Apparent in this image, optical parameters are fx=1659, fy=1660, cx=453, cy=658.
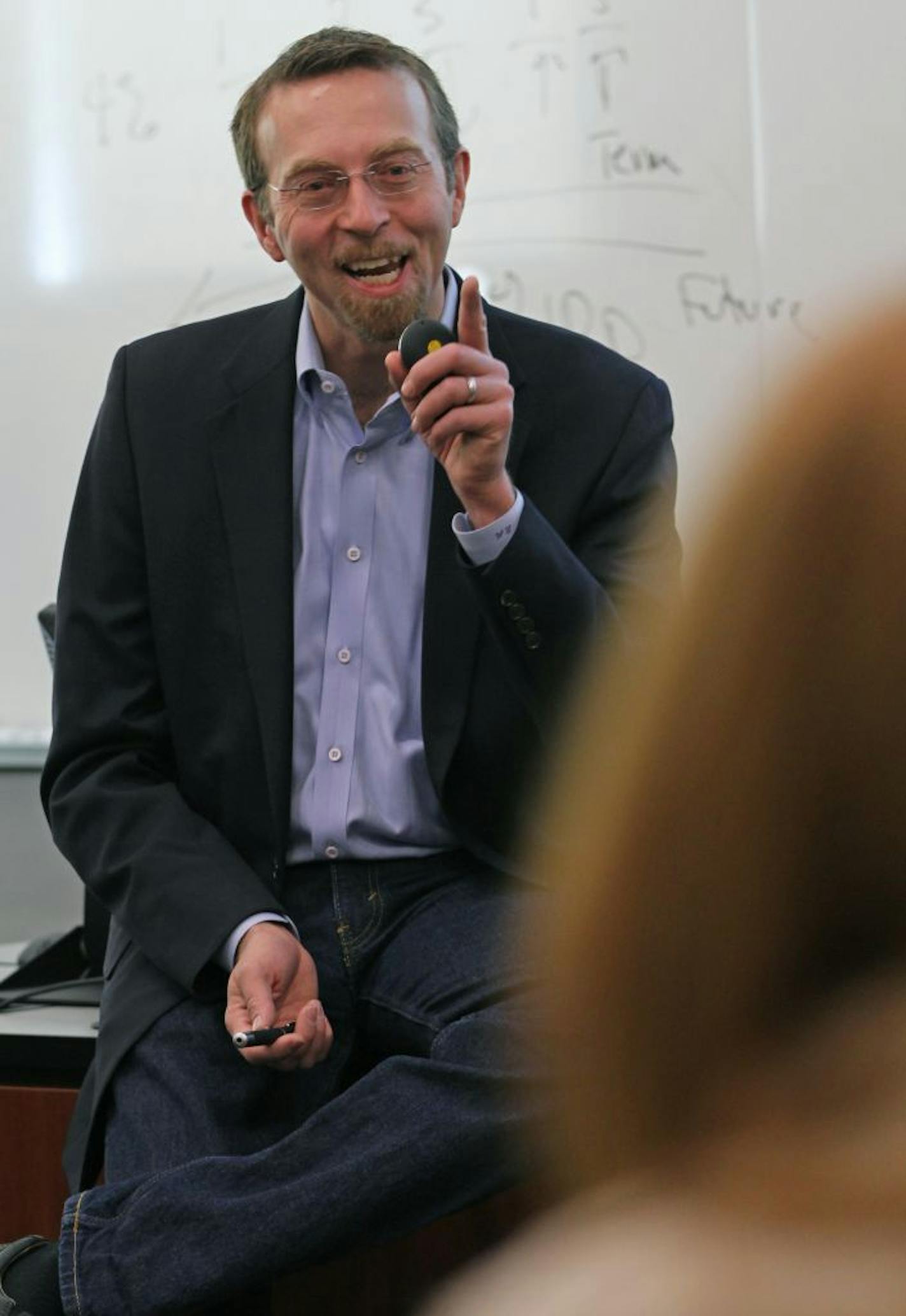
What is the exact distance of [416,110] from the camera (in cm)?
161

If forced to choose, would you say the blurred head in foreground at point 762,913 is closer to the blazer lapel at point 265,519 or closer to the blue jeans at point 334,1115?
the blue jeans at point 334,1115

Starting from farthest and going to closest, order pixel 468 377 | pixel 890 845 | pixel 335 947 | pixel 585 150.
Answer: pixel 585 150 < pixel 335 947 < pixel 468 377 < pixel 890 845

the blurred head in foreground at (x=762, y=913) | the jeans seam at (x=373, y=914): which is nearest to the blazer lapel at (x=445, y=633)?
the jeans seam at (x=373, y=914)

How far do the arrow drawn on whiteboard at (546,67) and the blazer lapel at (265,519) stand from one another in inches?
27.2

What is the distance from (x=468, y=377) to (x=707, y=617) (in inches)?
41.2

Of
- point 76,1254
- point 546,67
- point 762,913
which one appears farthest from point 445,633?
point 762,913

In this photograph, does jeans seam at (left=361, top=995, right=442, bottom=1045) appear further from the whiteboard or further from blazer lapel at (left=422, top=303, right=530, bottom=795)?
the whiteboard

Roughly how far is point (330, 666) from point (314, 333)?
1.14 feet

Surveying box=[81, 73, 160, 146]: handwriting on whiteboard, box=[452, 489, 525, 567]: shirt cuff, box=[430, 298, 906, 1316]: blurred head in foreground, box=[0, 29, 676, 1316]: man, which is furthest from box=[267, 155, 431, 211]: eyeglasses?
box=[430, 298, 906, 1316]: blurred head in foreground

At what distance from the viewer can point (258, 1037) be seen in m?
1.30

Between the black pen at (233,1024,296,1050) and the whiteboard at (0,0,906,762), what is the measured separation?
41.0 inches

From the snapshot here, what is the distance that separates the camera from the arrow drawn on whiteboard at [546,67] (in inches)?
84.7

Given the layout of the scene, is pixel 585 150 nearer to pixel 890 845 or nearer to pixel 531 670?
pixel 531 670

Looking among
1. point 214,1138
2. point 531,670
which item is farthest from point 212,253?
point 214,1138
